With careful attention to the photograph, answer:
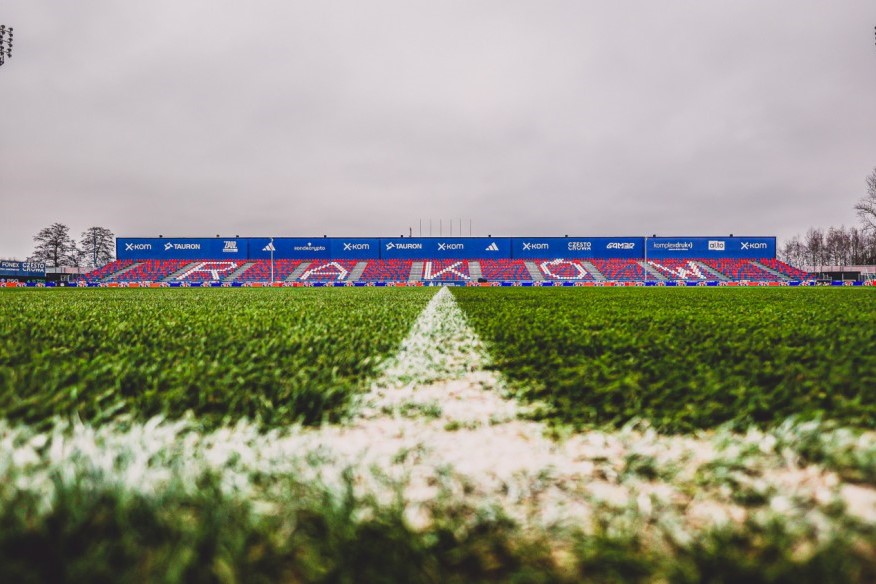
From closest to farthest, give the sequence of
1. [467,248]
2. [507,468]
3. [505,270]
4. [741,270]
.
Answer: [507,468]
[741,270]
[505,270]
[467,248]

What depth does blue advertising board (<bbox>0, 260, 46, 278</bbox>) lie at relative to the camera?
5172 cm

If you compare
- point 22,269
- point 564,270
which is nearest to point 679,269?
point 564,270

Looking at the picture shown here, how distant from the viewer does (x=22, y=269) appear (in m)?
53.8

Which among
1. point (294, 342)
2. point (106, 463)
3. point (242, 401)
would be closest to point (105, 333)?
point (294, 342)

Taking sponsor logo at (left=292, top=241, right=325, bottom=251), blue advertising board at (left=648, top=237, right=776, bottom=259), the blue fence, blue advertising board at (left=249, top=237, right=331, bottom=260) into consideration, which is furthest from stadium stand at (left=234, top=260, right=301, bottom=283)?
blue advertising board at (left=648, top=237, right=776, bottom=259)

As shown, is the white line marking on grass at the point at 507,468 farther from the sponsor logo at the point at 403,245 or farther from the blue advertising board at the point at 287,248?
the blue advertising board at the point at 287,248

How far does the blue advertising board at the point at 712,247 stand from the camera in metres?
45.6

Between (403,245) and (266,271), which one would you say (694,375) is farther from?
(403,245)

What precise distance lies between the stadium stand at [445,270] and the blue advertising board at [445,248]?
1241 mm

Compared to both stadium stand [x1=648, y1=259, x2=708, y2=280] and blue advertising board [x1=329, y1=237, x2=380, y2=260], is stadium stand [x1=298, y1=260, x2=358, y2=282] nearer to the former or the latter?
blue advertising board [x1=329, y1=237, x2=380, y2=260]

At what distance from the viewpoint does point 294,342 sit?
2166mm

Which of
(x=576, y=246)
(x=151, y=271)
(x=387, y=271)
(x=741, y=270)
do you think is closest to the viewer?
(x=741, y=270)

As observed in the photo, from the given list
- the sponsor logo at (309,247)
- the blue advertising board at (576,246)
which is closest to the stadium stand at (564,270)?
the blue advertising board at (576,246)

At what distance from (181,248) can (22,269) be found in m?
23.1
